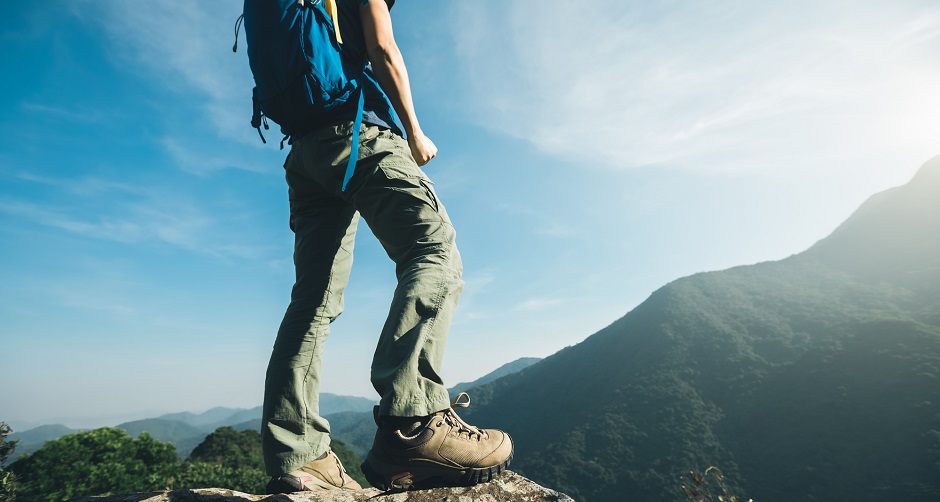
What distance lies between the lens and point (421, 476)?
1530 millimetres

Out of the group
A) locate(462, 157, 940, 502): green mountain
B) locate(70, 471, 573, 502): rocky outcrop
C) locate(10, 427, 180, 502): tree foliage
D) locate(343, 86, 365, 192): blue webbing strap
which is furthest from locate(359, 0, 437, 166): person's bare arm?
locate(462, 157, 940, 502): green mountain

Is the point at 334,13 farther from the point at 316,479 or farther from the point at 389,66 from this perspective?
the point at 316,479

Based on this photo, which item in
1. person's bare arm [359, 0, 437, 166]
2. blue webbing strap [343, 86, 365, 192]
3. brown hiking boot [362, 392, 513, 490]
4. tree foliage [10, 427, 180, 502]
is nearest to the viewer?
brown hiking boot [362, 392, 513, 490]

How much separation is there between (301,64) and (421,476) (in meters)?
1.67

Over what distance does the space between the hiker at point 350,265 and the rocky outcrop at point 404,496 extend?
6 centimetres

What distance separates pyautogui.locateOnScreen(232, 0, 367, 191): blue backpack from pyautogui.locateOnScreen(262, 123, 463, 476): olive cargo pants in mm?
96

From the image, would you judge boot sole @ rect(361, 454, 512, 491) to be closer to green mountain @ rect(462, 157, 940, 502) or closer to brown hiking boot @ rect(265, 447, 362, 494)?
brown hiking boot @ rect(265, 447, 362, 494)

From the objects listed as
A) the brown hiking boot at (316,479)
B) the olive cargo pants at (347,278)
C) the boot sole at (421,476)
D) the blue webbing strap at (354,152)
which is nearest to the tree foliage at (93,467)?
the brown hiking boot at (316,479)

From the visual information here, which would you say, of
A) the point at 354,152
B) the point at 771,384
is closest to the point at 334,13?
the point at 354,152

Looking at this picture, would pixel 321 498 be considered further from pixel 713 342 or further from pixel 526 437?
pixel 713 342

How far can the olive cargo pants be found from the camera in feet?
4.95

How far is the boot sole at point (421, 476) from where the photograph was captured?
1.50 m

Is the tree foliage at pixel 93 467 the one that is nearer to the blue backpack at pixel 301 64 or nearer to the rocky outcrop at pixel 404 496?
the rocky outcrop at pixel 404 496

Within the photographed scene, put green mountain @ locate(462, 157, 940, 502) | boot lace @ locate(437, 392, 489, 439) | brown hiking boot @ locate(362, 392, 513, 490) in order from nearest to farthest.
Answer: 1. brown hiking boot @ locate(362, 392, 513, 490)
2. boot lace @ locate(437, 392, 489, 439)
3. green mountain @ locate(462, 157, 940, 502)
